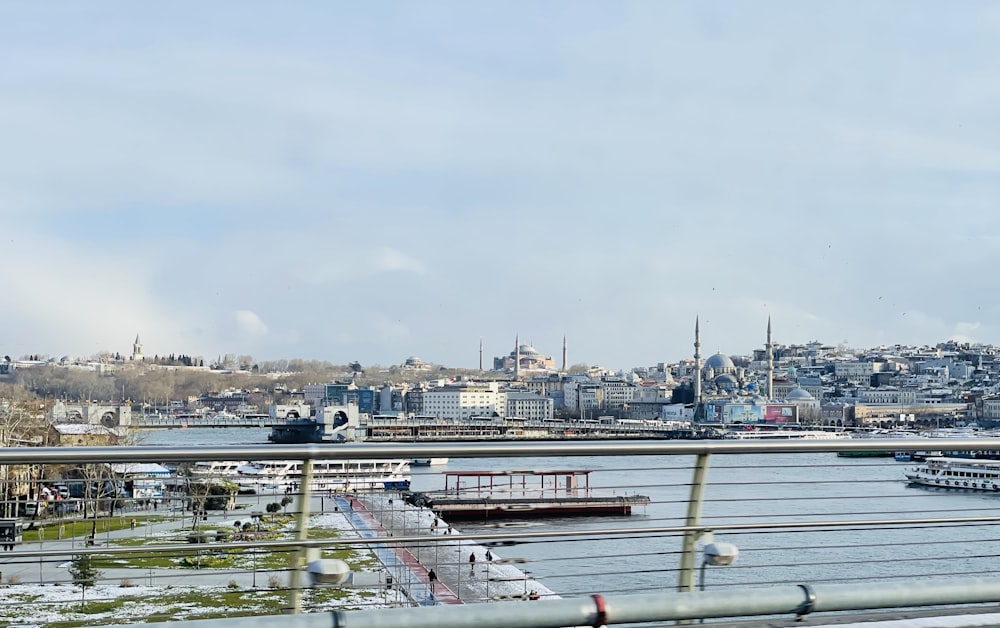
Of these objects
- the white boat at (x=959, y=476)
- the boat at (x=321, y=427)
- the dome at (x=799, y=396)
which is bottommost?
the boat at (x=321, y=427)

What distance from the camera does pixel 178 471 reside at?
8.09ft

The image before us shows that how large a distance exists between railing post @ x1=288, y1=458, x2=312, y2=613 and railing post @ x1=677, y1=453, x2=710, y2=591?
0.76 metres

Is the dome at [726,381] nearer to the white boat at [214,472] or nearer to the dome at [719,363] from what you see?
the dome at [719,363]

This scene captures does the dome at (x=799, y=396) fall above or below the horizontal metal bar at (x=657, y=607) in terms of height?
below

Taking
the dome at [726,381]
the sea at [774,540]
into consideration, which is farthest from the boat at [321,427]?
the dome at [726,381]

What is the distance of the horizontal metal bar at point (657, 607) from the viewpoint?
1.80 m

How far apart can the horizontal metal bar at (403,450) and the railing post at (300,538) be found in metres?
0.05

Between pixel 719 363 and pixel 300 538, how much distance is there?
9076 centimetres

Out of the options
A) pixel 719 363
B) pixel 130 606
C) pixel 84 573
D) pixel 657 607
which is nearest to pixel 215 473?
pixel 84 573

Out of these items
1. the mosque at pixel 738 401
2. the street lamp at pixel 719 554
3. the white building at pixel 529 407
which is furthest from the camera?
the white building at pixel 529 407

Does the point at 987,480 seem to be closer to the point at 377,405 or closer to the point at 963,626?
the point at 963,626

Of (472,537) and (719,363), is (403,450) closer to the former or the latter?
(472,537)

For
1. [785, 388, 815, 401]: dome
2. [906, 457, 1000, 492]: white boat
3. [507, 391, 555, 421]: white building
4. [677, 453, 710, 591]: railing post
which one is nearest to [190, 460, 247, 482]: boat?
[677, 453, 710, 591]: railing post

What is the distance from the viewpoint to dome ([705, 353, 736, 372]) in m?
90.8
